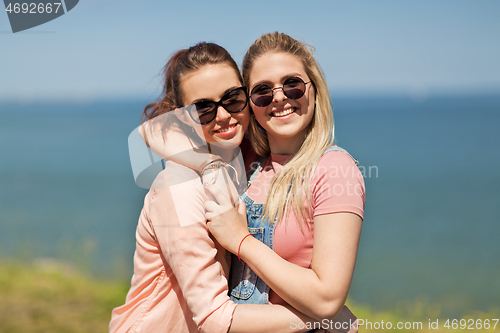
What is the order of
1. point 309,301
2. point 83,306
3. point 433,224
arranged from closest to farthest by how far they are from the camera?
point 309,301 < point 83,306 < point 433,224

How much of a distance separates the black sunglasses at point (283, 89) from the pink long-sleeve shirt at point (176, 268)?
2.39 ft

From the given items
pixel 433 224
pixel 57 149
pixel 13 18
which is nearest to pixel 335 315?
pixel 13 18

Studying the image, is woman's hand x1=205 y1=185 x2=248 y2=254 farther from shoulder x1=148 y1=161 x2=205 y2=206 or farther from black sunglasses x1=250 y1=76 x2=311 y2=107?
black sunglasses x1=250 y1=76 x2=311 y2=107

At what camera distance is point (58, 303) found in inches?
242

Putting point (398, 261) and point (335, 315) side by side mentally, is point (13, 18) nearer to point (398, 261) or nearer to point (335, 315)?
point (335, 315)

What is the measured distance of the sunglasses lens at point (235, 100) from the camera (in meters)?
2.82

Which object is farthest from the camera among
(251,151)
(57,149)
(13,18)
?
(57,149)

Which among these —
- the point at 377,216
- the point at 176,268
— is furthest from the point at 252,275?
the point at 377,216

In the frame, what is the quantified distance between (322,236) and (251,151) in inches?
47.1

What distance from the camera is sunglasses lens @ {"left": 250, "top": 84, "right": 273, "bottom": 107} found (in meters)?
2.83

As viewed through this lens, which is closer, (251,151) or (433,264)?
(251,151)

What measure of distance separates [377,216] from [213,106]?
1623 centimetres

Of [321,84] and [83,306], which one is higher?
[321,84]

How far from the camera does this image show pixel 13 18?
5.28 m
